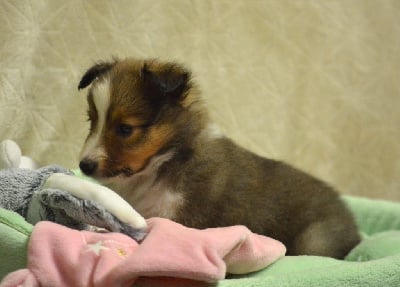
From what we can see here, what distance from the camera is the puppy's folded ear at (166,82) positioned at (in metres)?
1.87

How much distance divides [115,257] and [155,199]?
76 cm

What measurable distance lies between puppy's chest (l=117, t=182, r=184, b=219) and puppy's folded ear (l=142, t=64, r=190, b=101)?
Answer: 32 cm

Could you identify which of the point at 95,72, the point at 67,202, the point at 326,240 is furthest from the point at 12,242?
the point at 326,240

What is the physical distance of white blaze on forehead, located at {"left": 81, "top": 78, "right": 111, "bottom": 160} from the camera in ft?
6.08

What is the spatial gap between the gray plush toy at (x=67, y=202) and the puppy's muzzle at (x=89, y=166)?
269 millimetres

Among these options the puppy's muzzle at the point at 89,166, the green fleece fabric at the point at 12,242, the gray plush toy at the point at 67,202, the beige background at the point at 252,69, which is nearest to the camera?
the green fleece fabric at the point at 12,242

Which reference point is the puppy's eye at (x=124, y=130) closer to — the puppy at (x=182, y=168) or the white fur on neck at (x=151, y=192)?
the puppy at (x=182, y=168)

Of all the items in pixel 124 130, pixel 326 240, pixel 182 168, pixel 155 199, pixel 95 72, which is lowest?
pixel 326 240

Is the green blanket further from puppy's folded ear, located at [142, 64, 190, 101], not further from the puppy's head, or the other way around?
puppy's folded ear, located at [142, 64, 190, 101]

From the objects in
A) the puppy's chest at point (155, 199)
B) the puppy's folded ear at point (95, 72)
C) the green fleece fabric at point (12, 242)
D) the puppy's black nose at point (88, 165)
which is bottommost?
the puppy's chest at point (155, 199)

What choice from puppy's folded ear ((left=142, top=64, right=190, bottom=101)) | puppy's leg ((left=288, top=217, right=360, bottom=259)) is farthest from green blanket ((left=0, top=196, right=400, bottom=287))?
puppy's folded ear ((left=142, top=64, right=190, bottom=101))

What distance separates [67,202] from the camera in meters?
1.34

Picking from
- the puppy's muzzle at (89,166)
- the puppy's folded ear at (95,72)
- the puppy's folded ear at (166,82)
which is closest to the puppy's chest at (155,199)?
the puppy's muzzle at (89,166)

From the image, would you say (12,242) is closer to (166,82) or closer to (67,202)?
(67,202)
